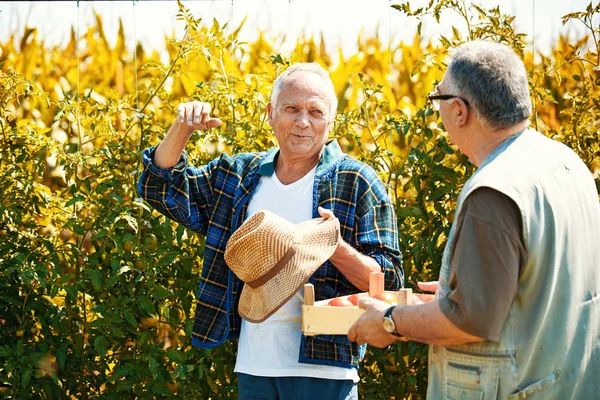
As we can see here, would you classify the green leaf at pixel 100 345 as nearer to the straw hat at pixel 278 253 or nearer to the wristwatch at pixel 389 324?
the straw hat at pixel 278 253

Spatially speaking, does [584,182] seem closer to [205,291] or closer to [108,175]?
[205,291]

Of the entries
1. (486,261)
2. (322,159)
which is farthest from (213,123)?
(486,261)

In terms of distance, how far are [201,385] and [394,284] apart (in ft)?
4.36

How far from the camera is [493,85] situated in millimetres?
2295

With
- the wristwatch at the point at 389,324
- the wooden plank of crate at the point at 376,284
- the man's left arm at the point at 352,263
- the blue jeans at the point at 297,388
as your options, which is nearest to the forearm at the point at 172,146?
the man's left arm at the point at 352,263

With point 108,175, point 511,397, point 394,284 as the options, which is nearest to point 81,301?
point 108,175

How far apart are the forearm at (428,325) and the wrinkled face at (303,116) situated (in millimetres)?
909

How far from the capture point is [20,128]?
4113 millimetres

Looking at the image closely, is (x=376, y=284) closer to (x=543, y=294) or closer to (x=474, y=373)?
(x=474, y=373)

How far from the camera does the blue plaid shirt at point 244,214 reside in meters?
3.04

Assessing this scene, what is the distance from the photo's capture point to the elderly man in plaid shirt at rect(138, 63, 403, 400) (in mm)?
3002

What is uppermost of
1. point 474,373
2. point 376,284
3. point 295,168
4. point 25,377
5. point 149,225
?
point 295,168

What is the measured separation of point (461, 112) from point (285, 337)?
40.7 inches

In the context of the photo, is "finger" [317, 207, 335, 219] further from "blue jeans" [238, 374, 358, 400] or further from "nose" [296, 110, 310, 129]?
"blue jeans" [238, 374, 358, 400]
